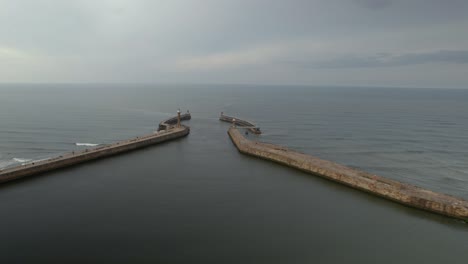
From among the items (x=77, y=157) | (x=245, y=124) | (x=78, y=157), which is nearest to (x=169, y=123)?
(x=245, y=124)

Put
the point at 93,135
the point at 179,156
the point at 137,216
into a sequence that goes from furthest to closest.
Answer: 1. the point at 93,135
2. the point at 179,156
3. the point at 137,216

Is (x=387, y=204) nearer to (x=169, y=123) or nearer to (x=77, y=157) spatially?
(x=77, y=157)

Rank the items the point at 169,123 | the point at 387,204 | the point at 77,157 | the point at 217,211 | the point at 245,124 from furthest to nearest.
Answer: the point at 245,124 → the point at 169,123 → the point at 77,157 → the point at 387,204 → the point at 217,211

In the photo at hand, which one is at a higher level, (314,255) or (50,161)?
(50,161)

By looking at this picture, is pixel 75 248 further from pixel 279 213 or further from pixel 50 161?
pixel 50 161

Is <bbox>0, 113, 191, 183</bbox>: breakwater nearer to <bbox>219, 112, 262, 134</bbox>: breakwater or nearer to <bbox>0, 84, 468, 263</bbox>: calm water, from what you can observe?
<bbox>0, 84, 468, 263</bbox>: calm water

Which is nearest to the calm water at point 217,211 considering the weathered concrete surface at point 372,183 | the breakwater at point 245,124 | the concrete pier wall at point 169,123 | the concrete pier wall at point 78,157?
the weathered concrete surface at point 372,183

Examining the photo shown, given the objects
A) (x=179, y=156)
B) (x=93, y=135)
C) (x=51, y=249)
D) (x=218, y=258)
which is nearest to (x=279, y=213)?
(x=218, y=258)
